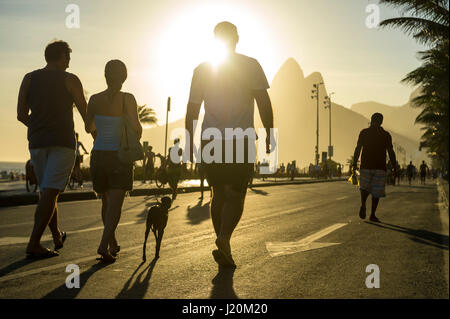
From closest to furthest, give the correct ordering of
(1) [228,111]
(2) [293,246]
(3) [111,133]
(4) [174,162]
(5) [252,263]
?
(1) [228,111] < (5) [252,263] < (3) [111,133] < (2) [293,246] < (4) [174,162]

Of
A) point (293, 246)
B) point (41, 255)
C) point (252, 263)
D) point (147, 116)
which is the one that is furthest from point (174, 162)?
point (147, 116)

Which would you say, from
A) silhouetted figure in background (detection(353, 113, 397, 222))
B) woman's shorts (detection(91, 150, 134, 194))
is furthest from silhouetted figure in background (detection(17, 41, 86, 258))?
silhouetted figure in background (detection(353, 113, 397, 222))

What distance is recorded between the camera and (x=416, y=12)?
74.0 ft

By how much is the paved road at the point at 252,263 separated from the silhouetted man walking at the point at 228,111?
0.50 metres

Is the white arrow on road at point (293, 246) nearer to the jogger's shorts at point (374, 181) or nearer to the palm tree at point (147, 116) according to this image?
the jogger's shorts at point (374, 181)

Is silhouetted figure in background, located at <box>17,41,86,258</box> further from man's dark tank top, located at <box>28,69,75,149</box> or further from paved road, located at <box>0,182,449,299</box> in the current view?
paved road, located at <box>0,182,449,299</box>

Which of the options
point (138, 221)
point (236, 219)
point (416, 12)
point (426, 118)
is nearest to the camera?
point (236, 219)

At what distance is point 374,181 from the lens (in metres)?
10.5

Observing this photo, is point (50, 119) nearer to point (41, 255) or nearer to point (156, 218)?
point (41, 255)

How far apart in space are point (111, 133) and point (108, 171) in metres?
0.40
